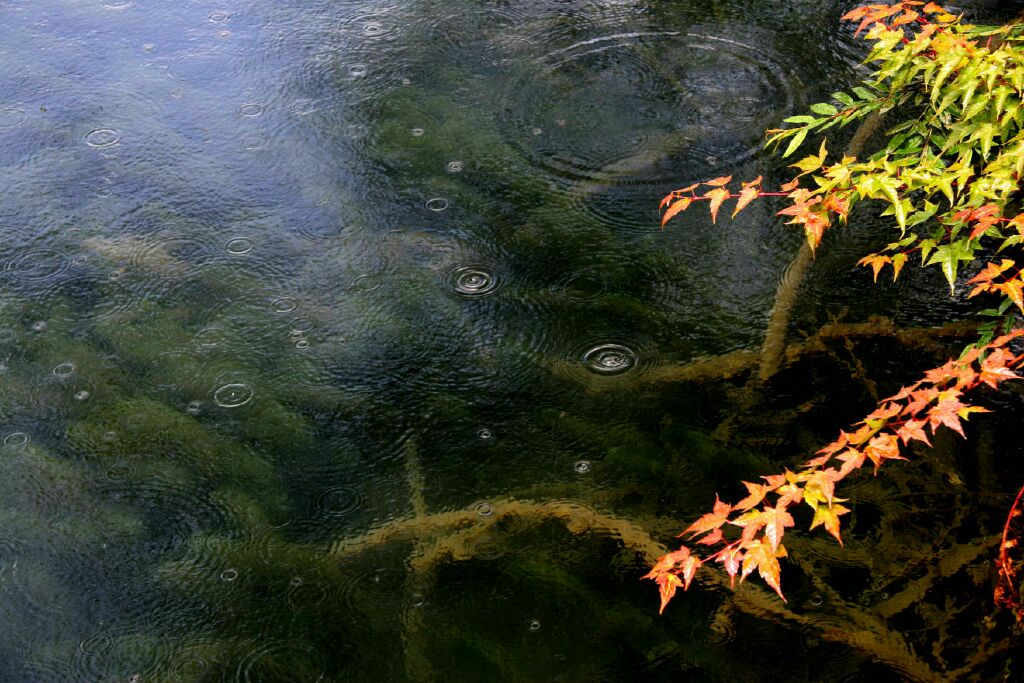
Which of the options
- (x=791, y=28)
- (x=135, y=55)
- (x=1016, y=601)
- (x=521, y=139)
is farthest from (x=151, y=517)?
(x=791, y=28)

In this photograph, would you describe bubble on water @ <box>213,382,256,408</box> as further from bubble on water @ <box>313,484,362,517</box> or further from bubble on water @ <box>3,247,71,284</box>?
bubble on water @ <box>3,247,71,284</box>

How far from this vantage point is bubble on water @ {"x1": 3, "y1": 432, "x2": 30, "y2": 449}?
319cm

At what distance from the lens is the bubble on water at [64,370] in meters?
3.39

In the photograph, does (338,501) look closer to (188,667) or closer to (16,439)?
(188,667)

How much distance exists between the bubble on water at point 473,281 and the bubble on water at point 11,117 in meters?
2.13

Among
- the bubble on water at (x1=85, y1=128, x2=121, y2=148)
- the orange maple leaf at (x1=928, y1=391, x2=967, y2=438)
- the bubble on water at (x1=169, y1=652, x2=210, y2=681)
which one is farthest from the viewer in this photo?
the bubble on water at (x1=85, y1=128, x2=121, y2=148)

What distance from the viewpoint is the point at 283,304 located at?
11.8 ft

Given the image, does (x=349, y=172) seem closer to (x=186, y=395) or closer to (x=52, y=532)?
(x=186, y=395)

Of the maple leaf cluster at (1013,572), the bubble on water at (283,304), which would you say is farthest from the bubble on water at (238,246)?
the maple leaf cluster at (1013,572)

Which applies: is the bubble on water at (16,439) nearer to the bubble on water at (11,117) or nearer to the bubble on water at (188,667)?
the bubble on water at (188,667)

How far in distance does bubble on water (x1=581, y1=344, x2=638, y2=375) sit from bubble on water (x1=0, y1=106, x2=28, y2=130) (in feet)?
8.89

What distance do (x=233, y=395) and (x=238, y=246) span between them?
0.72 metres

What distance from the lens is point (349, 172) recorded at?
406 centimetres

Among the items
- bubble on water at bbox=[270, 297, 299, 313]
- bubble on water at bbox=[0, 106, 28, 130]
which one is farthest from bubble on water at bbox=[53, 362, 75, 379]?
bubble on water at bbox=[0, 106, 28, 130]
